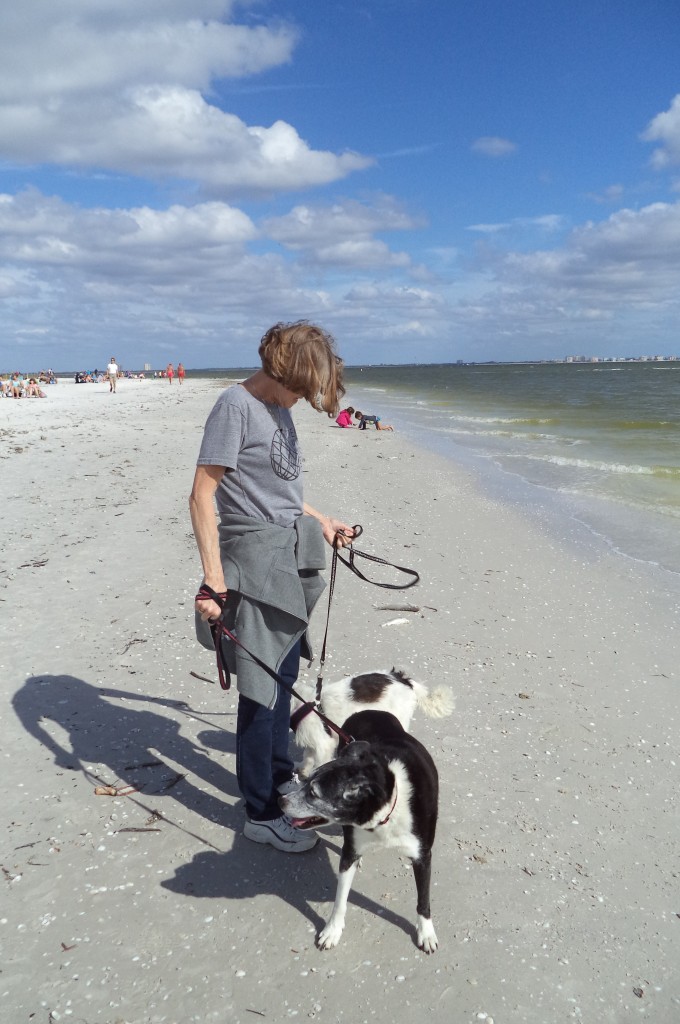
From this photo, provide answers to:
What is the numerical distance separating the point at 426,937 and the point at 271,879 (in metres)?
0.75

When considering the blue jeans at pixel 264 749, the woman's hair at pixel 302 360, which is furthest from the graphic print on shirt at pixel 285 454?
the blue jeans at pixel 264 749

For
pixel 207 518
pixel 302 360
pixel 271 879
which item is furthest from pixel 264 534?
pixel 271 879

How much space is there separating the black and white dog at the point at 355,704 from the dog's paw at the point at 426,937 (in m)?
0.78

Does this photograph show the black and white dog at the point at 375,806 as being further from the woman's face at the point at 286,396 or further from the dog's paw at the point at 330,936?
the woman's face at the point at 286,396

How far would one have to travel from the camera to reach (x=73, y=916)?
2.70m

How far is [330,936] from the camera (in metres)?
2.62

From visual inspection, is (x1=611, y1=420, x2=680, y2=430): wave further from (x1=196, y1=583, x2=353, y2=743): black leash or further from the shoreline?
(x1=196, y1=583, x2=353, y2=743): black leash

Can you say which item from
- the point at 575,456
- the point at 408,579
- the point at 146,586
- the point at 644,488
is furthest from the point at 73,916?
the point at 575,456

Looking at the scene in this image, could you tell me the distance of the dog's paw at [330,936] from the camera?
2.62 m

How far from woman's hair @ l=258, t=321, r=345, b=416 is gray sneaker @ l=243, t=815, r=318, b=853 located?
2003mm

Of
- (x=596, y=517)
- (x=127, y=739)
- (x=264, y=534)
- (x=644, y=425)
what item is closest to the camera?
(x=264, y=534)

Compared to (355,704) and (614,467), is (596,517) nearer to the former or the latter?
(614,467)

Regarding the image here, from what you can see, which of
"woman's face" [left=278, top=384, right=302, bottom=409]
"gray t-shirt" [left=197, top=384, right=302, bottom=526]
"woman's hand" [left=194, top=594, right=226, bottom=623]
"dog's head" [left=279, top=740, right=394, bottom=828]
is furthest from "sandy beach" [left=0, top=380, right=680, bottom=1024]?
"woman's face" [left=278, top=384, right=302, bottom=409]

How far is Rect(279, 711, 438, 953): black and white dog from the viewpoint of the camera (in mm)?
2445
